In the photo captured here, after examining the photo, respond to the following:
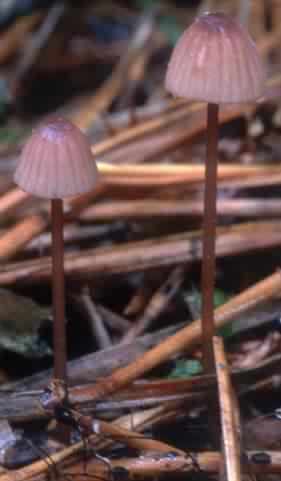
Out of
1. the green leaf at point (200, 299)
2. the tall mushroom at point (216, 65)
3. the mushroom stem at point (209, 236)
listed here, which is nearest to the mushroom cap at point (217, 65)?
the tall mushroom at point (216, 65)

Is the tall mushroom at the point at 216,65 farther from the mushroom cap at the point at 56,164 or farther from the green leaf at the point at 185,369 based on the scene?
the green leaf at the point at 185,369

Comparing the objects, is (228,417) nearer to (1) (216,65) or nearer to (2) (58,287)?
(2) (58,287)

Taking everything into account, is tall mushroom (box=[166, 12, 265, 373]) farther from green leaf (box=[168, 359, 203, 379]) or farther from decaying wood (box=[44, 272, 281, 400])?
green leaf (box=[168, 359, 203, 379])

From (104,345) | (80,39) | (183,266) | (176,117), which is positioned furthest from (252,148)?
(80,39)

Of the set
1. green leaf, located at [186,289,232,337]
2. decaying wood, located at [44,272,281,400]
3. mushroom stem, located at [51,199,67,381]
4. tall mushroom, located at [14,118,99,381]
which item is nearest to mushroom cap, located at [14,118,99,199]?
tall mushroom, located at [14,118,99,381]

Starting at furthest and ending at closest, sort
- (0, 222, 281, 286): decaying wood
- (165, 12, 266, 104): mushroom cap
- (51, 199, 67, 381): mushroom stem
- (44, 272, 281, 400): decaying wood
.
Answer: (0, 222, 281, 286): decaying wood < (44, 272, 281, 400): decaying wood < (51, 199, 67, 381): mushroom stem < (165, 12, 266, 104): mushroom cap

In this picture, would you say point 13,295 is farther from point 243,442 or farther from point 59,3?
point 59,3

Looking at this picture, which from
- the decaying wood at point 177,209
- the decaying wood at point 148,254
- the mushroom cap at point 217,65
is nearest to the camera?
the mushroom cap at point 217,65
